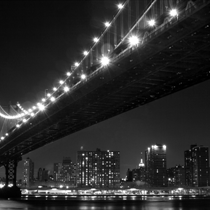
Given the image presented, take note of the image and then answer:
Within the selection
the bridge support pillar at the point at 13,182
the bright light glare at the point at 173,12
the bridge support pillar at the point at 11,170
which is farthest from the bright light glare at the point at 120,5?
A: the bridge support pillar at the point at 11,170

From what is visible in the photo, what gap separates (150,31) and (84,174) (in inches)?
5720

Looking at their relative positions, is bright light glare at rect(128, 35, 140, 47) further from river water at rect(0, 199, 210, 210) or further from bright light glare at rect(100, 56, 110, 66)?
river water at rect(0, 199, 210, 210)

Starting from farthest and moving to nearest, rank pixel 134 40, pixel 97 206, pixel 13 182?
pixel 13 182
pixel 97 206
pixel 134 40

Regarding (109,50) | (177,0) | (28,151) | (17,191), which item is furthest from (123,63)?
(17,191)

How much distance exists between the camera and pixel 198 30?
21.9m

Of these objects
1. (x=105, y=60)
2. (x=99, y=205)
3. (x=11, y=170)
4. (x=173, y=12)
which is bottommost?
(x=99, y=205)

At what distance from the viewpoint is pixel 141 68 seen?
96.1 feet

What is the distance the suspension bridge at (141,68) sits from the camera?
22.3 meters

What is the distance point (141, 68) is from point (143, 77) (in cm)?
128

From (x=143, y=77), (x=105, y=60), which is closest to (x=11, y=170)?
(x=105, y=60)

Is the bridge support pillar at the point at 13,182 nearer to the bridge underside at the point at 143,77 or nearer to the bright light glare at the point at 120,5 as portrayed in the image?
the bridge underside at the point at 143,77

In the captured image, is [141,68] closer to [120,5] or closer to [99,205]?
[120,5]

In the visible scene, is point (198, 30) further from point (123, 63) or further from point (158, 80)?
point (158, 80)

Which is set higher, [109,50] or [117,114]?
[109,50]
